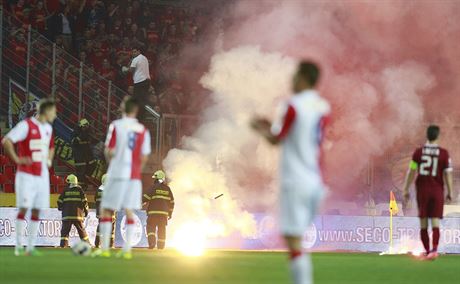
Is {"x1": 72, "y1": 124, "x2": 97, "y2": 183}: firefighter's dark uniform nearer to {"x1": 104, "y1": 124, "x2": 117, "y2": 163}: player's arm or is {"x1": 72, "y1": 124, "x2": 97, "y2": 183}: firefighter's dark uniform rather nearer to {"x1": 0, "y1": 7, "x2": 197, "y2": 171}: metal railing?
{"x1": 0, "y1": 7, "x2": 197, "y2": 171}: metal railing

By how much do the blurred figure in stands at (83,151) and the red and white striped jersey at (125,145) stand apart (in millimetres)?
11549

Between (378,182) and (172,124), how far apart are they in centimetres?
610

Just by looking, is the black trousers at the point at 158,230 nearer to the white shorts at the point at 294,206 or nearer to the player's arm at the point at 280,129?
the white shorts at the point at 294,206

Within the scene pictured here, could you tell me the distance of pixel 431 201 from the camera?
17797 millimetres

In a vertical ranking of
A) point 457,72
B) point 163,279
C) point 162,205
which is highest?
point 457,72

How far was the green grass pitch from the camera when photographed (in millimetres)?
12250

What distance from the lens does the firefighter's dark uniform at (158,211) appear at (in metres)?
24.7

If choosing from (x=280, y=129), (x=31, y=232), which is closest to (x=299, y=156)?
(x=280, y=129)

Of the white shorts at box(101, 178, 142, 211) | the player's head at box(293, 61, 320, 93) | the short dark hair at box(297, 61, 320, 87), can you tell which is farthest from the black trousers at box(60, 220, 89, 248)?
the short dark hair at box(297, 61, 320, 87)

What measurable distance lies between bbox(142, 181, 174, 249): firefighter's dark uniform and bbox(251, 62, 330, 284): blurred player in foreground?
15.5 m

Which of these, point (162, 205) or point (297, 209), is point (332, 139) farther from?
point (297, 209)

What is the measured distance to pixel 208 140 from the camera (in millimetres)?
28938

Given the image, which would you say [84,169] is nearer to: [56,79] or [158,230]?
[56,79]

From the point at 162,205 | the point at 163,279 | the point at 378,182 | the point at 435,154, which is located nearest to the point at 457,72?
the point at 378,182
